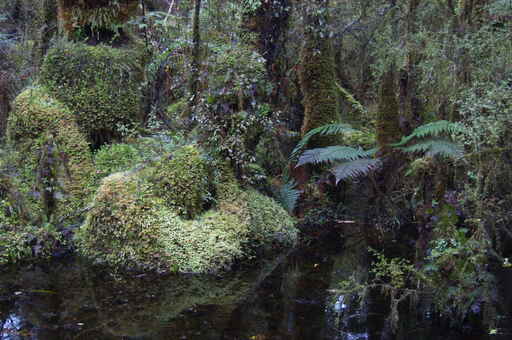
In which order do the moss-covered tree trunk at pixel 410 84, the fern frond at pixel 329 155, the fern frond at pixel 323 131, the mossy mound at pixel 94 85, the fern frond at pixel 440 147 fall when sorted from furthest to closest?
the moss-covered tree trunk at pixel 410 84 < the fern frond at pixel 323 131 < the mossy mound at pixel 94 85 < the fern frond at pixel 329 155 < the fern frond at pixel 440 147

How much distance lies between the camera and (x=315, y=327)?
4.30 metres

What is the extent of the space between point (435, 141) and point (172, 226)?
382 centimetres

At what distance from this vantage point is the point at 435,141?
6742 millimetres

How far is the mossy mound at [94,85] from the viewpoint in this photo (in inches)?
293

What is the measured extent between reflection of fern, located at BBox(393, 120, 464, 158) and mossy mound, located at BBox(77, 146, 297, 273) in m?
2.36

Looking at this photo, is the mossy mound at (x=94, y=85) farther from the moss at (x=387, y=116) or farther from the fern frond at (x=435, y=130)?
the fern frond at (x=435, y=130)

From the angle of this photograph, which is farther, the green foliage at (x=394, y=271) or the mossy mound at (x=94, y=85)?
the mossy mound at (x=94, y=85)

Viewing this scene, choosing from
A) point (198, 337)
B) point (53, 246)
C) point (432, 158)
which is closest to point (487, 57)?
point (432, 158)

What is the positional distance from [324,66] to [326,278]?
4.24 metres

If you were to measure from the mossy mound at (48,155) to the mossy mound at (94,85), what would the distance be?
0.21 m

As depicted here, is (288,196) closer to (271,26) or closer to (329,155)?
(329,155)

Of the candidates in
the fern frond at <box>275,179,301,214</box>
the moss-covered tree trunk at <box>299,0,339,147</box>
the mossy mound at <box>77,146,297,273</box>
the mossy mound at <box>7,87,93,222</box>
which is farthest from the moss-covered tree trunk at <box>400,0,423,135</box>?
the mossy mound at <box>7,87,93,222</box>

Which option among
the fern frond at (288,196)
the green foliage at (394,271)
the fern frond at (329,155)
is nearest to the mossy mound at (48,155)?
the fern frond at (288,196)

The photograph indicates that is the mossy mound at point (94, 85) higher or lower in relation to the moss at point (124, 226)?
higher
